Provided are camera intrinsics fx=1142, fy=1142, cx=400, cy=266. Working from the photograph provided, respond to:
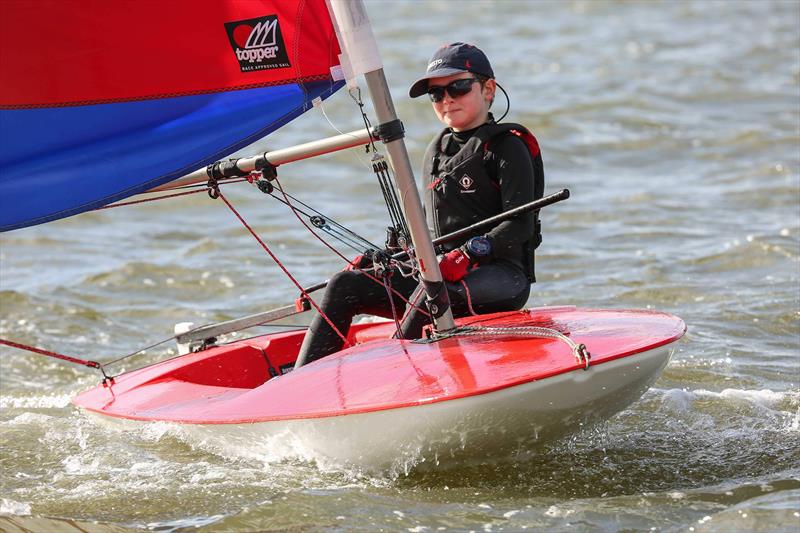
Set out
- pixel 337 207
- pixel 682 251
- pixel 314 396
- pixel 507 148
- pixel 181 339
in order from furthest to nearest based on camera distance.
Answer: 1. pixel 337 207
2. pixel 682 251
3. pixel 181 339
4. pixel 507 148
5. pixel 314 396

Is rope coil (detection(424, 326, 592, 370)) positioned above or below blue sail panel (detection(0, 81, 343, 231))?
below

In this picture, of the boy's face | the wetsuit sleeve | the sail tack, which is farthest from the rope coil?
the sail tack

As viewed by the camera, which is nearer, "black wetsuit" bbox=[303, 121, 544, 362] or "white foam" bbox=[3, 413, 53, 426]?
"black wetsuit" bbox=[303, 121, 544, 362]

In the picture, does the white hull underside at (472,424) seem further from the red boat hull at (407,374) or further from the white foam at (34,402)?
the white foam at (34,402)

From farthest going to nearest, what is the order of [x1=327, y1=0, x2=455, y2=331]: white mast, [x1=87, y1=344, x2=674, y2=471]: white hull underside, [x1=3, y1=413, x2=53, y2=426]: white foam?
1. [x1=3, y1=413, x2=53, y2=426]: white foam
2. [x1=327, y1=0, x2=455, y2=331]: white mast
3. [x1=87, y1=344, x2=674, y2=471]: white hull underside

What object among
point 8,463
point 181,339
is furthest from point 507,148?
point 8,463

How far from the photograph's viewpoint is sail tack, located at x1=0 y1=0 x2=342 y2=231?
12.5 ft

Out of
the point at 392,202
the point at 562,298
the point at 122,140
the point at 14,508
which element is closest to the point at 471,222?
the point at 392,202

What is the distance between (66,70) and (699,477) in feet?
8.34

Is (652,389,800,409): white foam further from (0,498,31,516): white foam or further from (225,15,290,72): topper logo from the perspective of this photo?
(0,498,31,516): white foam

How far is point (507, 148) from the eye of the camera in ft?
13.6

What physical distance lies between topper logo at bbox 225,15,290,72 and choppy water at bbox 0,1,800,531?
1.51 feet

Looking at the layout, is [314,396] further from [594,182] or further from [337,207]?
[594,182]

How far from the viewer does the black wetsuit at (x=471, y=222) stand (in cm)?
414
